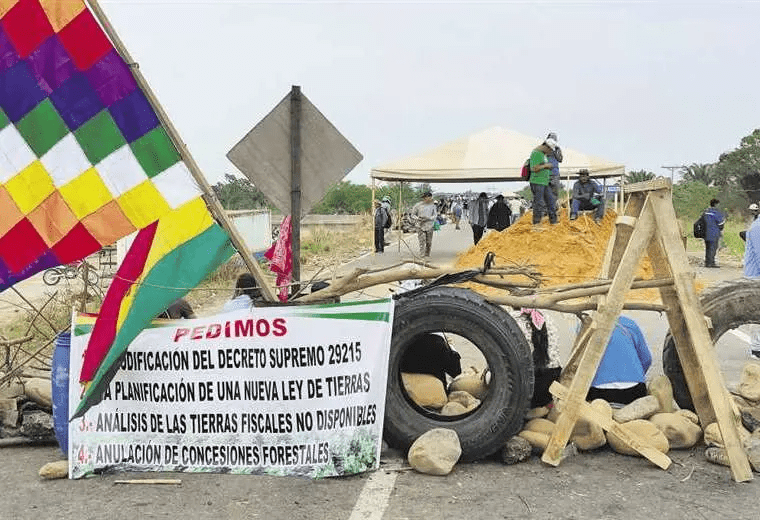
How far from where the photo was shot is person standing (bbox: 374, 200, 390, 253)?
2823cm

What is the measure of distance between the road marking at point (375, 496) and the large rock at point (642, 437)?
162cm

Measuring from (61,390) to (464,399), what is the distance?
9.96 ft

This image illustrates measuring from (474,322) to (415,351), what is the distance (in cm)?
101

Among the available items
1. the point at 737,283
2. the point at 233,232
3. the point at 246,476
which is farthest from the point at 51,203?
the point at 737,283

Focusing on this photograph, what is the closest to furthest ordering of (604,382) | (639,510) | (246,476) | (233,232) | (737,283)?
(639,510), (246,476), (233,232), (604,382), (737,283)

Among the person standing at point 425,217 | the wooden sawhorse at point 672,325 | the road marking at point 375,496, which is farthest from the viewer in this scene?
the person standing at point 425,217

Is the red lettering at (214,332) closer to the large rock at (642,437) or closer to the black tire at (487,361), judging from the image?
the black tire at (487,361)

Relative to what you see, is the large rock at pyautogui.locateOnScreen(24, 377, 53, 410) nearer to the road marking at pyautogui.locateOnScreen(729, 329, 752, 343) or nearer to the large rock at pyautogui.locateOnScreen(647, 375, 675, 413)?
the large rock at pyautogui.locateOnScreen(647, 375, 675, 413)

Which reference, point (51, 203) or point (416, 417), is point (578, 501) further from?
point (51, 203)

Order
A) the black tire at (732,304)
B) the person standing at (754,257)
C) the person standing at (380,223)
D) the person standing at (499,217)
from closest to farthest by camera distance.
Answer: the black tire at (732,304) < the person standing at (754,257) < the person standing at (499,217) < the person standing at (380,223)

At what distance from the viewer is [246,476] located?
555 cm

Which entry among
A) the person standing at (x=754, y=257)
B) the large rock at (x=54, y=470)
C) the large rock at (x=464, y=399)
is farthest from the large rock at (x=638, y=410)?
the person standing at (x=754, y=257)

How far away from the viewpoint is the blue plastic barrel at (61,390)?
227 inches

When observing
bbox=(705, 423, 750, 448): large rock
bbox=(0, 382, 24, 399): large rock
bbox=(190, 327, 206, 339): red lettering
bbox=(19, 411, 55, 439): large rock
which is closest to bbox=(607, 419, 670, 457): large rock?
bbox=(705, 423, 750, 448): large rock
